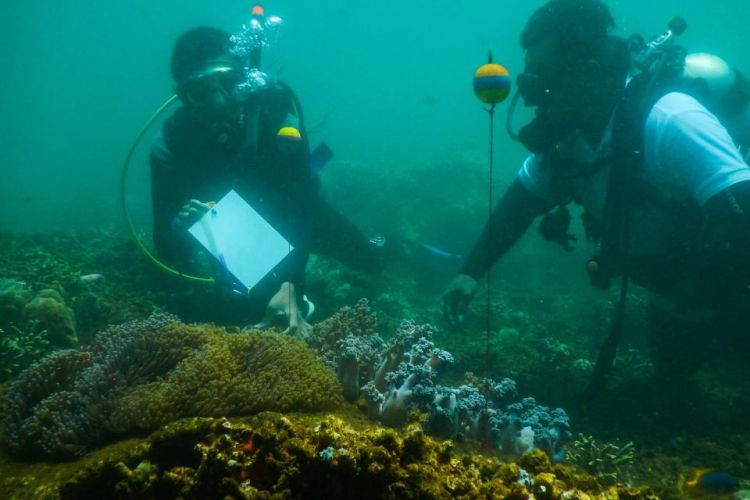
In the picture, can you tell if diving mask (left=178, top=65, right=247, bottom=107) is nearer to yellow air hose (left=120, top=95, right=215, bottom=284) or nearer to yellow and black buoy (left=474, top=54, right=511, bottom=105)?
yellow air hose (left=120, top=95, right=215, bottom=284)

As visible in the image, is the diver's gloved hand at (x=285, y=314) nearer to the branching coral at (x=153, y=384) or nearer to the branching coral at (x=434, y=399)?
the branching coral at (x=434, y=399)

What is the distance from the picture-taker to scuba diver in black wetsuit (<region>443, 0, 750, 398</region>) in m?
3.50

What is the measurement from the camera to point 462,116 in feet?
277

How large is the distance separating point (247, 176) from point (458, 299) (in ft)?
14.1

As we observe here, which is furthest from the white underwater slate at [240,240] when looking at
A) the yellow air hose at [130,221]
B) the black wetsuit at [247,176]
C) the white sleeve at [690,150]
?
the white sleeve at [690,150]

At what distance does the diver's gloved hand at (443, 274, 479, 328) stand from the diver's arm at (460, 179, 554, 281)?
292 mm

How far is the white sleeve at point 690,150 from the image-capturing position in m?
3.36

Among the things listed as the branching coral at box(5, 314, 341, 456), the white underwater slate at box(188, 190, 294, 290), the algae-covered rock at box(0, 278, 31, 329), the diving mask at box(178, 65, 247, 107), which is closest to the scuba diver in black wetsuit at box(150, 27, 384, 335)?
the diving mask at box(178, 65, 247, 107)

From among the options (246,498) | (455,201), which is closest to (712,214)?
(246,498)

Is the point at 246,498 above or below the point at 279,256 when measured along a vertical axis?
below

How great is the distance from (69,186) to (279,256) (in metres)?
53.5

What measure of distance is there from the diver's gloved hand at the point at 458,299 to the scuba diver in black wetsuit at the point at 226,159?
2.58m

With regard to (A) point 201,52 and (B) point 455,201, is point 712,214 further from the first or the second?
(B) point 455,201

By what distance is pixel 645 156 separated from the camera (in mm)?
3926
